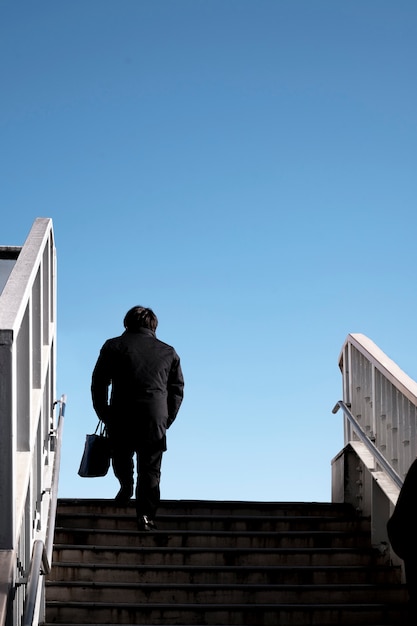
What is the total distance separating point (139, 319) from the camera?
801cm

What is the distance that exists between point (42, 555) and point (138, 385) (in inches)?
76.4

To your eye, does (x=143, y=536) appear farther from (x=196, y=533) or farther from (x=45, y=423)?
(x=45, y=423)

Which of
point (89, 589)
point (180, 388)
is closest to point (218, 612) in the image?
point (89, 589)

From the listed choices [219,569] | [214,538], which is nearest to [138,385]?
[219,569]

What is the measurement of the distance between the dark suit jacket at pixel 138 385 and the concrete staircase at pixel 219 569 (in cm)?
92

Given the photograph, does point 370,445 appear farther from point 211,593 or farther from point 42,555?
point 42,555

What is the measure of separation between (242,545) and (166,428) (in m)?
1.19

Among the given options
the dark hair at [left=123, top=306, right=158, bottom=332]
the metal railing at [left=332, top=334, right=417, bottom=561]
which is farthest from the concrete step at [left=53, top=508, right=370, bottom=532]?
the dark hair at [left=123, top=306, right=158, bottom=332]

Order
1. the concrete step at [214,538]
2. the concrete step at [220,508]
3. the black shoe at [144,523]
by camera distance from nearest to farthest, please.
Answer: the black shoe at [144,523], the concrete step at [214,538], the concrete step at [220,508]

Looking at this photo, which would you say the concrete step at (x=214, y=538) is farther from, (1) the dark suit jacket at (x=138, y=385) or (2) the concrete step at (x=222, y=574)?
(1) the dark suit jacket at (x=138, y=385)

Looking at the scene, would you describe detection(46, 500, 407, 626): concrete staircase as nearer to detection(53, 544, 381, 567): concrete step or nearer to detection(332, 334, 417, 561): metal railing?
detection(53, 544, 381, 567): concrete step

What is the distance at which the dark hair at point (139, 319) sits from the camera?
802 cm

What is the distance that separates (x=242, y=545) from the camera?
845 cm

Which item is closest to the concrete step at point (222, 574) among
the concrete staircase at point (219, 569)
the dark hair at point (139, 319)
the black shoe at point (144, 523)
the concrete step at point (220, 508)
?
the concrete staircase at point (219, 569)
